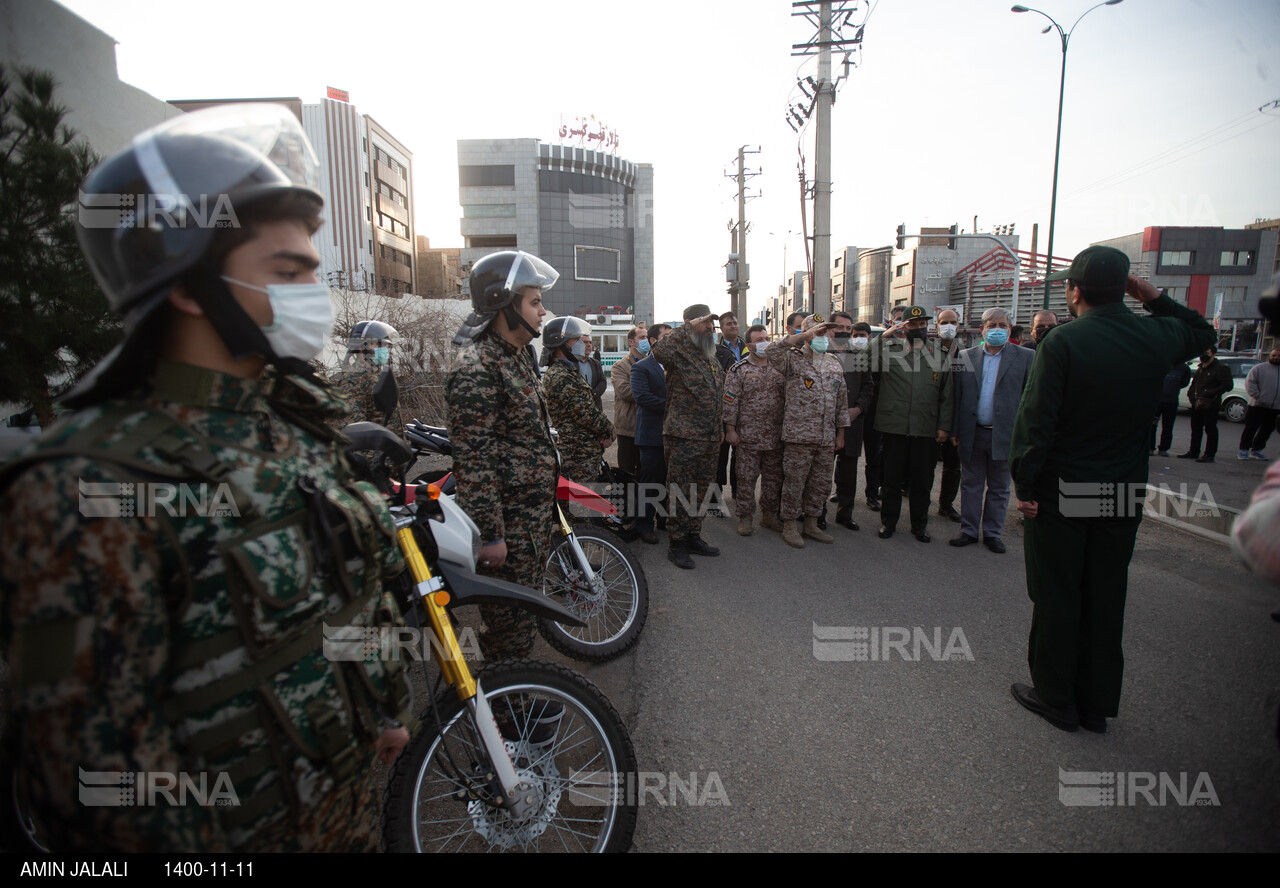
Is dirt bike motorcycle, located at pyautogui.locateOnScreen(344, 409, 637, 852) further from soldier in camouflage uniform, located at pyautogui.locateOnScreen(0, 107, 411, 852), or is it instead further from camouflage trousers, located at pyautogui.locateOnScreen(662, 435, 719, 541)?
camouflage trousers, located at pyautogui.locateOnScreen(662, 435, 719, 541)

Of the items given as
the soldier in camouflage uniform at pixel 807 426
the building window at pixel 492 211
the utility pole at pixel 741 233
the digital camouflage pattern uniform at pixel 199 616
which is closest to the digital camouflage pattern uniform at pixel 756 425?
the soldier in camouflage uniform at pixel 807 426

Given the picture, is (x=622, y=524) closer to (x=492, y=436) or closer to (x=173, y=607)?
(x=492, y=436)

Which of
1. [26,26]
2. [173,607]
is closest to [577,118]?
[26,26]

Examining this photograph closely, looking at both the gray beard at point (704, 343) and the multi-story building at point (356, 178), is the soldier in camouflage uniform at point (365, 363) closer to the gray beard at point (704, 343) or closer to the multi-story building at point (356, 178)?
the gray beard at point (704, 343)

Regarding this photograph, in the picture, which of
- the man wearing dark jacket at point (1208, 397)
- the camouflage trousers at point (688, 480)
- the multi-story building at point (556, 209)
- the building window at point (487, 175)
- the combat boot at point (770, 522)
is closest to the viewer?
the camouflage trousers at point (688, 480)

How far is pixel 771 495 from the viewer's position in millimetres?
6207

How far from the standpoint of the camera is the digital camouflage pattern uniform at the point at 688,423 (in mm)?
5484

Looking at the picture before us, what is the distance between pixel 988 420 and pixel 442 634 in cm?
562

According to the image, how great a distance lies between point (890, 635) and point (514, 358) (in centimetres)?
294

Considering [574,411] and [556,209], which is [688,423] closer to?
[574,411]

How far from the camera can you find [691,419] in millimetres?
5531

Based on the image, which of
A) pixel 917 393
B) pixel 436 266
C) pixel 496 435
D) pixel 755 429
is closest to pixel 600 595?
pixel 496 435

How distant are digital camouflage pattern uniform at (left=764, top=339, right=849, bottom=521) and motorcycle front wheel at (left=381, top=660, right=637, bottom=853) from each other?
417 cm

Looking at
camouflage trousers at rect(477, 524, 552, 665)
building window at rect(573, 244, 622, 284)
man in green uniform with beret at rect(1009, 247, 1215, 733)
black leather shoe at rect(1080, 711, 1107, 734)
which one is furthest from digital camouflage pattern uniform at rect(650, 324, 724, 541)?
building window at rect(573, 244, 622, 284)
